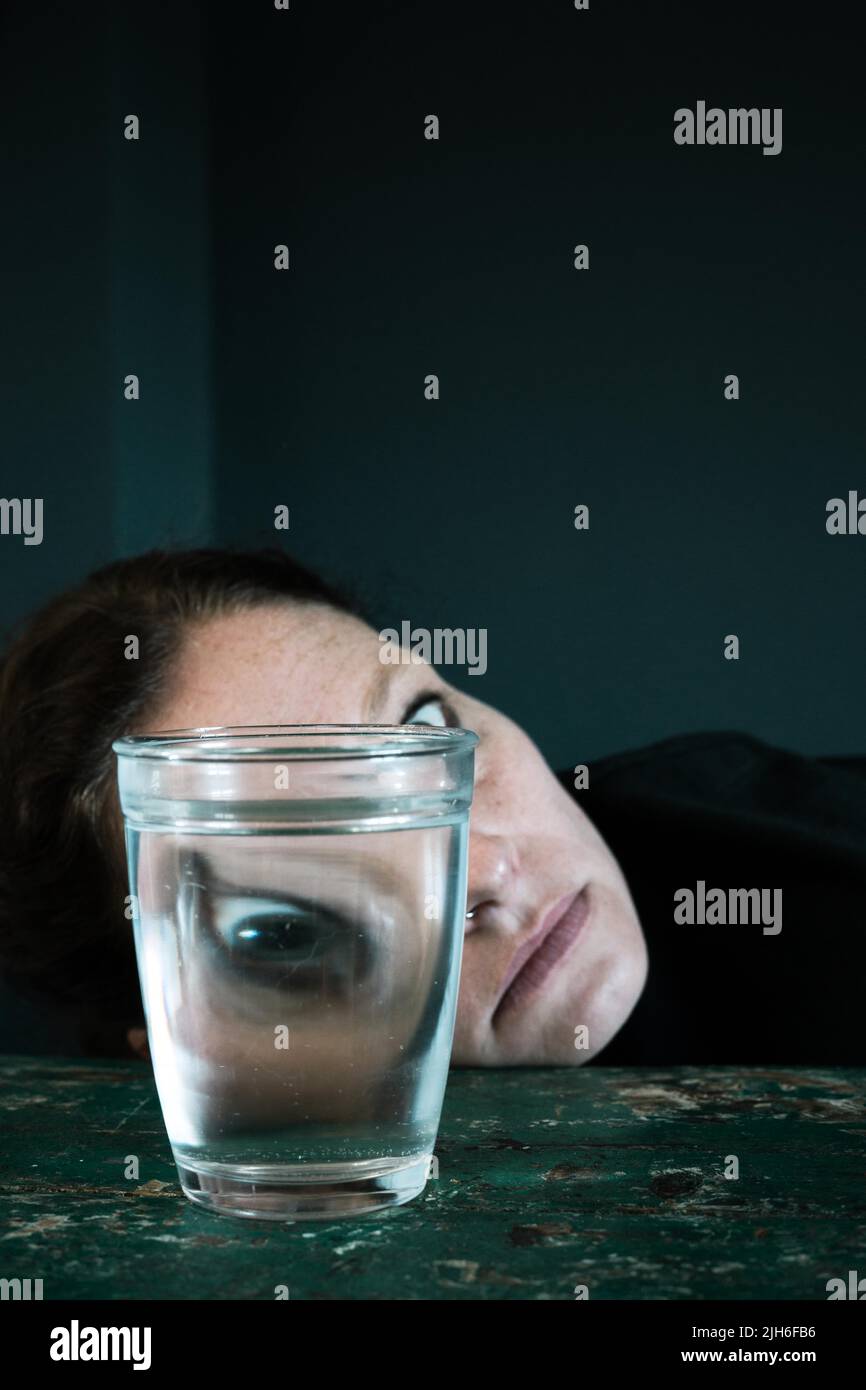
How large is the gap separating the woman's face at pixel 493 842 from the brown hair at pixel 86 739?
36 millimetres

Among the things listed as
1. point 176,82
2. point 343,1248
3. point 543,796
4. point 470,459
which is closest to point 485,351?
point 470,459

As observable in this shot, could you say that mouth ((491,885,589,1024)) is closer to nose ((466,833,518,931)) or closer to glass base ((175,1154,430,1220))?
nose ((466,833,518,931))

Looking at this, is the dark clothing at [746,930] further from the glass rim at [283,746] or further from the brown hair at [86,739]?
the glass rim at [283,746]

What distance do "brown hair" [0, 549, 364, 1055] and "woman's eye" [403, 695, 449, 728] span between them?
150 millimetres

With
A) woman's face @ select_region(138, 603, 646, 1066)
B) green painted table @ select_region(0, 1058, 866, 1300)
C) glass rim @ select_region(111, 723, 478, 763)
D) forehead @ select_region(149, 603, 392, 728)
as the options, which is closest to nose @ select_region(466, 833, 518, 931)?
woman's face @ select_region(138, 603, 646, 1066)

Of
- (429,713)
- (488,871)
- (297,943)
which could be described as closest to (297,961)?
(297,943)

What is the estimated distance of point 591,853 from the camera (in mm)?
968

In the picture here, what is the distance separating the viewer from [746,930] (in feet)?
3.90

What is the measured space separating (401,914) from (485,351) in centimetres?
166

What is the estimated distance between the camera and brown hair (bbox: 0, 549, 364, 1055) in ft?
2.98

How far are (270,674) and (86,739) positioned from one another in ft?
0.46

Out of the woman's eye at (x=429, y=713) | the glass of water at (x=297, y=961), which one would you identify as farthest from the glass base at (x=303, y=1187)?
the woman's eye at (x=429, y=713)

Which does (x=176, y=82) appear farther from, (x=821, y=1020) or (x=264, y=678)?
(x=821, y=1020)

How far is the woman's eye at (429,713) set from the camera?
2.97 feet
